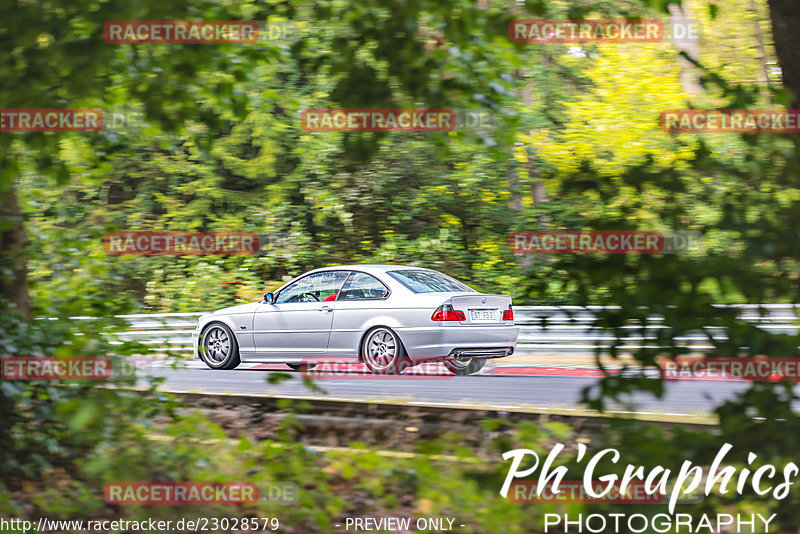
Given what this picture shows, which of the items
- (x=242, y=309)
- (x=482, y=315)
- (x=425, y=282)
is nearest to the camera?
(x=482, y=315)

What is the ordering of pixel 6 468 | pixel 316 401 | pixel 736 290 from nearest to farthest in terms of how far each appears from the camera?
pixel 736 290
pixel 6 468
pixel 316 401

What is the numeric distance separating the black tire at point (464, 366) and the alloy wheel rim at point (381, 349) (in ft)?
3.12

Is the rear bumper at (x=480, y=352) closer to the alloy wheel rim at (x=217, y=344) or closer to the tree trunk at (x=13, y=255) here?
the alloy wheel rim at (x=217, y=344)

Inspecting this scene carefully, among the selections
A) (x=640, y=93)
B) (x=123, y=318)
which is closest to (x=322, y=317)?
(x=123, y=318)

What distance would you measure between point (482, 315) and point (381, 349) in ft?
4.56

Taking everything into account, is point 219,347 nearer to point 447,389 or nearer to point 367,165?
point 447,389

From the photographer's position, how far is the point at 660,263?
2646 mm

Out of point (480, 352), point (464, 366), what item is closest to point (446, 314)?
point (480, 352)

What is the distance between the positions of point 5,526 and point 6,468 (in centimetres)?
100

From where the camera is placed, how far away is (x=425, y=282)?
961cm

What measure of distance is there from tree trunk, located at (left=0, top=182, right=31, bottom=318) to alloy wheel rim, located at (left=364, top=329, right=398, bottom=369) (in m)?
4.91

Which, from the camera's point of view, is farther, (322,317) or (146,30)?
(322,317)

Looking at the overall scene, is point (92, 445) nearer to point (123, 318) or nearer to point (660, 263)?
point (123, 318)

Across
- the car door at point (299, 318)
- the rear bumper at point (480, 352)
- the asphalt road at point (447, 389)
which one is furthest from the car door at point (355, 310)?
the rear bumper at point (480, 352)
